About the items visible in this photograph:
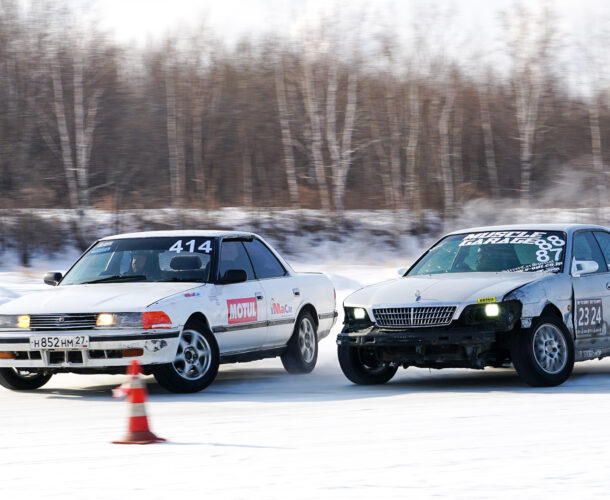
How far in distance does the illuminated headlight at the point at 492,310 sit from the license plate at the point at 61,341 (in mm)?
3501

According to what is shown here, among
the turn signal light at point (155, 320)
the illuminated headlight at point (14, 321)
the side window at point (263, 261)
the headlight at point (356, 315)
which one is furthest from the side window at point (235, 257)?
the illuminated headlight at point (14, 321)

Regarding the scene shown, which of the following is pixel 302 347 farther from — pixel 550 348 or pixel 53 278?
pixel 550 348

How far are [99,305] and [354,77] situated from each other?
101 ft

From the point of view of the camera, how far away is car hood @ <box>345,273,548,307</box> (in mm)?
9867

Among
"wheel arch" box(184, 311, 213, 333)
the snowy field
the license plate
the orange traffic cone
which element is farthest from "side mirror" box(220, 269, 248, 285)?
the orange traffic cone

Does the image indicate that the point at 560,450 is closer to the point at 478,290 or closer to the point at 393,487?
the point at 393,487

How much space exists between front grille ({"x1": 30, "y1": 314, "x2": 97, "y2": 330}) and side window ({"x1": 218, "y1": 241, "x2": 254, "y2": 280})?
1.94 metres

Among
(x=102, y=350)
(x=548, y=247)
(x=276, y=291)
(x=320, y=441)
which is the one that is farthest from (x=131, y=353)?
(x=548, y=247)

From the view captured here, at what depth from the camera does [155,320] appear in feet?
31.9

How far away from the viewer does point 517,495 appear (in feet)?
17.1

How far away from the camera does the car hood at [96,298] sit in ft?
32.1

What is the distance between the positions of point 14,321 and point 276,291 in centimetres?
291

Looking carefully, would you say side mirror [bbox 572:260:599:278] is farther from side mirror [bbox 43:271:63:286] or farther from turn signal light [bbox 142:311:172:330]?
side mirror [bbox 43:271:63:286]

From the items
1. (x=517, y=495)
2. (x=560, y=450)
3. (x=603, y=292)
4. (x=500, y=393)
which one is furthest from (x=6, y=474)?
(x=603, y=292)
